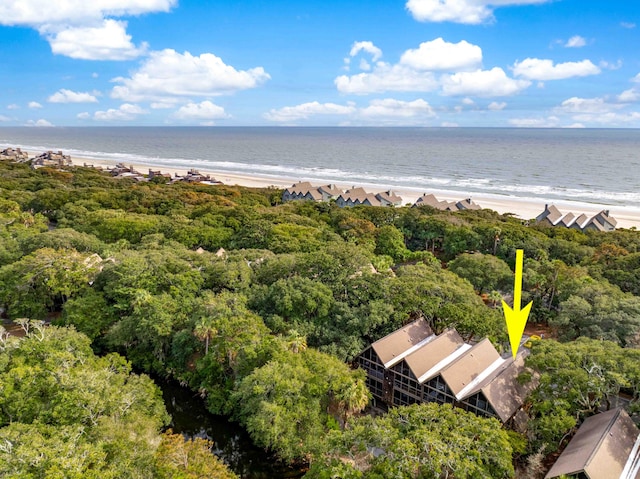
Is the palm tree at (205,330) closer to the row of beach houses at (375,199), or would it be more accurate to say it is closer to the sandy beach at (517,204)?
the row of beach houses at (375,199)

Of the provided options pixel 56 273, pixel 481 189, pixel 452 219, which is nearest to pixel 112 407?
pixel 56 273

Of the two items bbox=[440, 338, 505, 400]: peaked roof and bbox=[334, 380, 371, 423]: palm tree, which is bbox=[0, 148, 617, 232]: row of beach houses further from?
bbox=[334, 380, 371, 423]: palm tree

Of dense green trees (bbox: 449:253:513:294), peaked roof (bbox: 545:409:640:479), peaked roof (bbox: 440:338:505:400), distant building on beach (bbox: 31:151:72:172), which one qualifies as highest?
distant building on beach (bbox: 31:151:72:172)

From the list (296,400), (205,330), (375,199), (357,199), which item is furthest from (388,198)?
(296,400)

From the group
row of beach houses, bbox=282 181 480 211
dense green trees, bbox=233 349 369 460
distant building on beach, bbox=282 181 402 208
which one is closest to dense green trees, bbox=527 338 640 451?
dense green trees, bbox=233 349 369 460

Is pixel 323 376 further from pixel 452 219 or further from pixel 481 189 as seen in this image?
pixel 481 189

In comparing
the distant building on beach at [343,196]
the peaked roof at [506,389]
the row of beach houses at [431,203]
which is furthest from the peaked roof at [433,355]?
the distant building on beach at [343,196]
